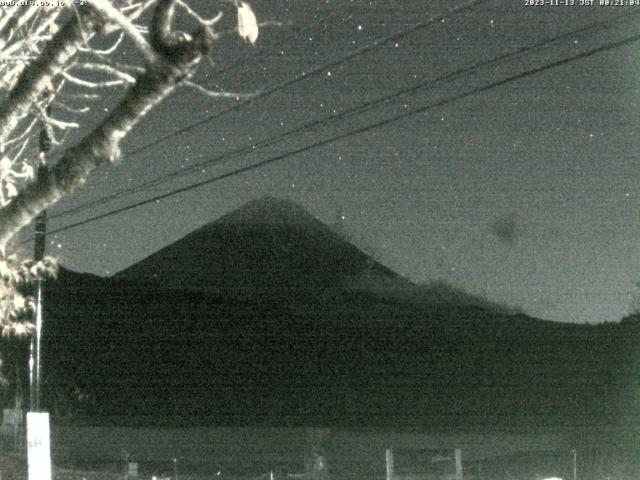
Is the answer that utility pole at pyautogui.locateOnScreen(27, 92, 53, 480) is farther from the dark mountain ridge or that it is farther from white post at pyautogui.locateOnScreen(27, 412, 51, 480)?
the dark mountain ridge

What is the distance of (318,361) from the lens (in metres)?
43.8

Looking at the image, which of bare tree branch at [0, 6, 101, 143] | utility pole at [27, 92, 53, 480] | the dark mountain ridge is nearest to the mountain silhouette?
the dark mountain ridge

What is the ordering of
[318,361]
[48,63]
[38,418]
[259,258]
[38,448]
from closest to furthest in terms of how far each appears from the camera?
1. [48,63]
2. [38,448]
3. [38,418]
4. [318,361]
5. [259,258]

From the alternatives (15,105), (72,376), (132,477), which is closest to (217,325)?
(72,376)

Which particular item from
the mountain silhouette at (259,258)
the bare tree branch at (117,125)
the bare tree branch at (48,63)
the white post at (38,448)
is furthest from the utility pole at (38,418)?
the mountain silhouette at (259,258)

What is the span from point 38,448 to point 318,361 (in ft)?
88.8

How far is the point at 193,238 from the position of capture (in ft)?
224

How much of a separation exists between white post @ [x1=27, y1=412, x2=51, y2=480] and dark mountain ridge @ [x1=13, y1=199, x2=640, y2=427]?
22.6 m

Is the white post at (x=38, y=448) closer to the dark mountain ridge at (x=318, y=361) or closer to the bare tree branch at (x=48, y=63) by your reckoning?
the bare tree branch at (x=48, y=63)

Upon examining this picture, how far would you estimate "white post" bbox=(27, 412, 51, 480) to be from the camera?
16812 mm

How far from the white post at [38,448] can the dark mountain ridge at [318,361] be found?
2261cm

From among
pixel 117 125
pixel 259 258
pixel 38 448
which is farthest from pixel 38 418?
pixel 259 258

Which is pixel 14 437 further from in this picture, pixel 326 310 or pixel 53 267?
pixel 53 267

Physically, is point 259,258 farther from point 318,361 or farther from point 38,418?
point 38,418
